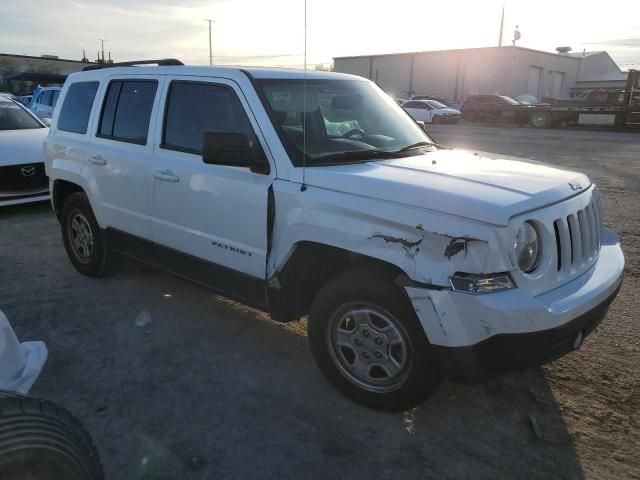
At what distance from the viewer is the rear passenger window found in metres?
4.26

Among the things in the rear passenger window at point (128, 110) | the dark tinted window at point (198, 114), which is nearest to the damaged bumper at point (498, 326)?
the dark tinted window at point (198, 114)

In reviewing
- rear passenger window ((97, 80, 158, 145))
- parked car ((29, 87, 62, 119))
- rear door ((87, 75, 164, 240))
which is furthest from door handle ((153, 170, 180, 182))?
parked car ((29, 87, 62, 119))

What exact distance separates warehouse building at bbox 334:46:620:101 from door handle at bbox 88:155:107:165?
45.4 meters

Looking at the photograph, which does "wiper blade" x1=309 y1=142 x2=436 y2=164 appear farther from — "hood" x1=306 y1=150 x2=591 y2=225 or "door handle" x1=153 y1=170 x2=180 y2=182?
"door handle" x1=153 y1=170 x2=180 y2=182

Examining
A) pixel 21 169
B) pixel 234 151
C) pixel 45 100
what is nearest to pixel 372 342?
pixel 234 151

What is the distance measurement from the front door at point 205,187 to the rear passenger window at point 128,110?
0.79 feet

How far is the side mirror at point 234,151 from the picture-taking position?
3131 mm

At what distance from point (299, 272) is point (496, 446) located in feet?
4.74

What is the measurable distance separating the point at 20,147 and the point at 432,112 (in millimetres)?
26010

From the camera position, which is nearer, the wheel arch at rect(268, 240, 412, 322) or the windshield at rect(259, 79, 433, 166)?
the wheel arch at rect(268, 240, 412, 322)

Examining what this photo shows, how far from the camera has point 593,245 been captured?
10.3 feet

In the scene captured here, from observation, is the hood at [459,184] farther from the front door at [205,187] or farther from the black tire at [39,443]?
the black tire at [39,443]


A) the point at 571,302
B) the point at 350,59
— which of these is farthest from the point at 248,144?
the point at 350,59

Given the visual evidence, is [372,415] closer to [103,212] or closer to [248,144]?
[248,144]
